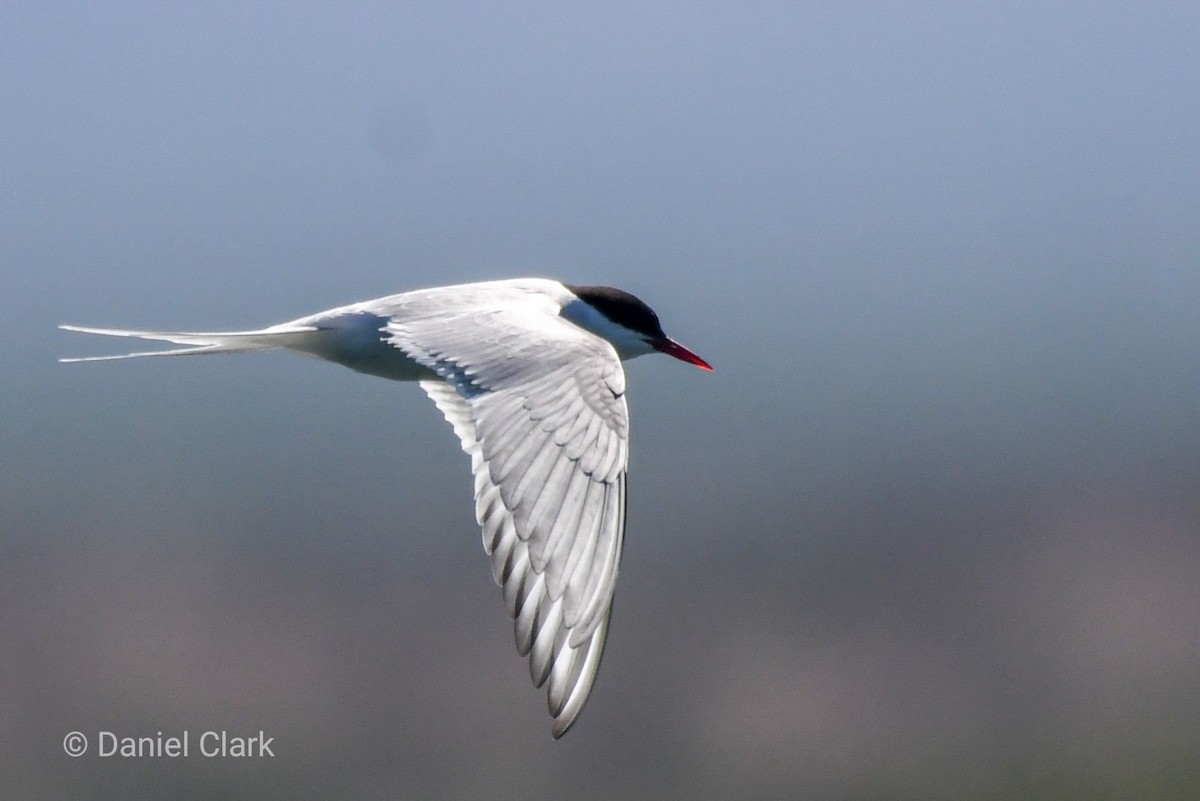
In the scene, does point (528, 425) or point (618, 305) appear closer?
point (528, 425)

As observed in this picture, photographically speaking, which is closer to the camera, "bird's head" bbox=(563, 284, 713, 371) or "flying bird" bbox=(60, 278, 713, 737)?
"flying bird" bbox=(60, 278, 713, 737)

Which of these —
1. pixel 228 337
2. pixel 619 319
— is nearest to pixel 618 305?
pixel 619 319

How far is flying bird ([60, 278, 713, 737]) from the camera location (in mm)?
2846

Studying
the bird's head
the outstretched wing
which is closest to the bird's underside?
the outstretched wing

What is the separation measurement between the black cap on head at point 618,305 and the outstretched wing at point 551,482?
1.04 metres

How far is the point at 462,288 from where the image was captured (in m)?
4.16

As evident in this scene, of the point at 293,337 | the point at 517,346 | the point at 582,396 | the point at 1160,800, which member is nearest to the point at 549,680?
the point at 582,396

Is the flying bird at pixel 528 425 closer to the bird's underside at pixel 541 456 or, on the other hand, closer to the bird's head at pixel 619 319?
the bird's underside at pixel 541 456

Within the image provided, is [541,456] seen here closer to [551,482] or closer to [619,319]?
[551,482]

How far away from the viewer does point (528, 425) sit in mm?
3076

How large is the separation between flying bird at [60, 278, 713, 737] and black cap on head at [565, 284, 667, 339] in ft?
1.55

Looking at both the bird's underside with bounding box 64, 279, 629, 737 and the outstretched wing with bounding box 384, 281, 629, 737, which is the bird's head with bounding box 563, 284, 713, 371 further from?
the outstretched wing with bounding box 384, 281, 629, 737

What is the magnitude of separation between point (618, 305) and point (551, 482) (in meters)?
1.62

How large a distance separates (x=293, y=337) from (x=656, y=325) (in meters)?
1.24
